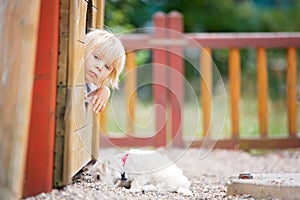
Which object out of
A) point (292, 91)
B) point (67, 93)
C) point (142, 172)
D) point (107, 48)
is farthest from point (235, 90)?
point (67, 93)

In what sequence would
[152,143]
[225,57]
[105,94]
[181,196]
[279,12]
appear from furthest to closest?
[279,12] → [225,57] → [152,143] → [105,94] → [181,196]

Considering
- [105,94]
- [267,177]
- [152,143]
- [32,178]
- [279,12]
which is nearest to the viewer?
[32,178]

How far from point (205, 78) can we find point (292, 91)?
Answer: 74 cm

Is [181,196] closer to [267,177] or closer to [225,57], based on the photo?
[267,177]

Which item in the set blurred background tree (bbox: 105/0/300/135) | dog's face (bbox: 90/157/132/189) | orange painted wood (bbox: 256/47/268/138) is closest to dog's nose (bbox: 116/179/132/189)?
dog's face (bbox: 90/157/132/189)

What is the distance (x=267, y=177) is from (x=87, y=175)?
0.82 metres

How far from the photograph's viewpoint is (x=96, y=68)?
2.93 m

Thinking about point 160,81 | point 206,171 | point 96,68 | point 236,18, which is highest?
point 236,18

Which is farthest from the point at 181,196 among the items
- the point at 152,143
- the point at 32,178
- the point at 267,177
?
the point at 152,143

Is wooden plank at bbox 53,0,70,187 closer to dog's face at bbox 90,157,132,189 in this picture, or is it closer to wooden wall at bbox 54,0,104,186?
wooden wall at bbox 54,0,104,186

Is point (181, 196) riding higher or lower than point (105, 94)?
lower

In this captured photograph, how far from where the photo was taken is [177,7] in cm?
1115

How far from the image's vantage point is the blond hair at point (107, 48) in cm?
292

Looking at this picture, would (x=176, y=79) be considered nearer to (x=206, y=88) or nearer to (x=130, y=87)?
(x=206, y=88)
